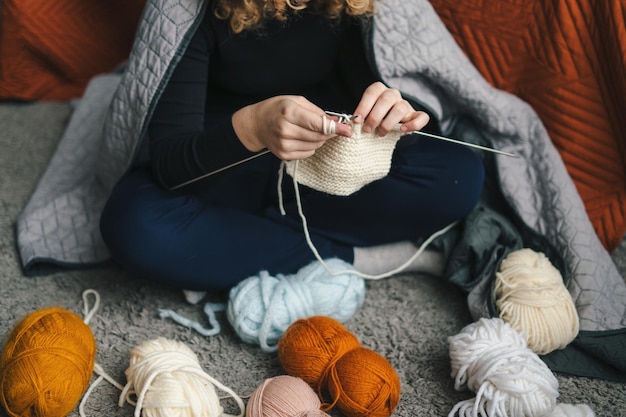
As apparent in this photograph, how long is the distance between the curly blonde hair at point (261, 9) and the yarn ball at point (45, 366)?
0.48 metres

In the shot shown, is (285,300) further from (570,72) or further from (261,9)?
(570,72)

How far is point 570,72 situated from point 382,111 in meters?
0.47

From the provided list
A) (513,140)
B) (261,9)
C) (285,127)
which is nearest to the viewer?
(285,127)

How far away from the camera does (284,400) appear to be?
0.84 metres

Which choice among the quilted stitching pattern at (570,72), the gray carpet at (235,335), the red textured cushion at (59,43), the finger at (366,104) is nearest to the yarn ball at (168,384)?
the gray carpet at (235,335)

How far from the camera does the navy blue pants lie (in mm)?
1016

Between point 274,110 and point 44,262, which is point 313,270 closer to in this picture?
point 274,110

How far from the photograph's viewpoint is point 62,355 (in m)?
0.86

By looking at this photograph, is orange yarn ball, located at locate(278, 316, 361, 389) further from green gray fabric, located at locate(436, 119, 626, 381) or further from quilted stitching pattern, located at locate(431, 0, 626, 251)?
quilted stitching pattern, located at locate(431, 0, 626, 251)

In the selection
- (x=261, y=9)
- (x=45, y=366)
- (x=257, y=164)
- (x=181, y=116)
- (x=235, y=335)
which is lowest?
(x=235, y=335)

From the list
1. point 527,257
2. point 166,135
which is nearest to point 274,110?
point 166,135

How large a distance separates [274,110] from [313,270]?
0.32 meters

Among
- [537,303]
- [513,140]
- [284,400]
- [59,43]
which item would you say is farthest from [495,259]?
[59,43]

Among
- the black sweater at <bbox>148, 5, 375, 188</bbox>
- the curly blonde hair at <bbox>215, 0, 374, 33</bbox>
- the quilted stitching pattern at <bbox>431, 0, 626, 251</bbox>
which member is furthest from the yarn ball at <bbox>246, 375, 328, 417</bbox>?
the quilted stitching pattern at <bbox>431, 0, 626, 251</bbox>
